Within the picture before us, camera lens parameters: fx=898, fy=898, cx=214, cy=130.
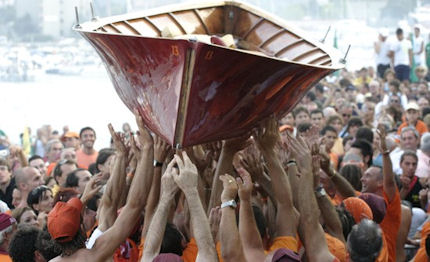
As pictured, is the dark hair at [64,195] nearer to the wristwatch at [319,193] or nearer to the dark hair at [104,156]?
the dark hair at [104,156]

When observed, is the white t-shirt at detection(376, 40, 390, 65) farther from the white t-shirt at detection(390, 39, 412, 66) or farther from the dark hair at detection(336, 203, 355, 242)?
the dark hair at detection(336, 203, 355, 242)

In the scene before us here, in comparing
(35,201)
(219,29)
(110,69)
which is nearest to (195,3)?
(219,29)

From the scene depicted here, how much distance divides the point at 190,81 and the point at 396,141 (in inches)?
198

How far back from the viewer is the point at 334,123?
37.4 ft

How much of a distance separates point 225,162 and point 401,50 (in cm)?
1242

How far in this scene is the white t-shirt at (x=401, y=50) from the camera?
1790 cm

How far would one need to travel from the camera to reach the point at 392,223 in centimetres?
653

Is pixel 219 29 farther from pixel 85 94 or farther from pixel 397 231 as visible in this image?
pixel 85 94

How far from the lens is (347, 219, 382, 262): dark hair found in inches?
189

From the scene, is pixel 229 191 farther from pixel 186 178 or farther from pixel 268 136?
pixel 268 136

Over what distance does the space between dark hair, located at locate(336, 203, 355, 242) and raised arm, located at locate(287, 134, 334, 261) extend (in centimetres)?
42

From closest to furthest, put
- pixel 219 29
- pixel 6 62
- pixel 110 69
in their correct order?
1. pixel 110 69
2. pixel 219 29
3. pixel 6 62

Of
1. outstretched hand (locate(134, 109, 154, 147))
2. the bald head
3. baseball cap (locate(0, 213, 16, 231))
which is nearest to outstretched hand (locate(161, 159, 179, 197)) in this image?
outstretched hand (locate(134, 109, 154, 147))

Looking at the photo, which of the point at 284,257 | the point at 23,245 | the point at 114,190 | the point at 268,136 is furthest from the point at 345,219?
the point at 23,245
